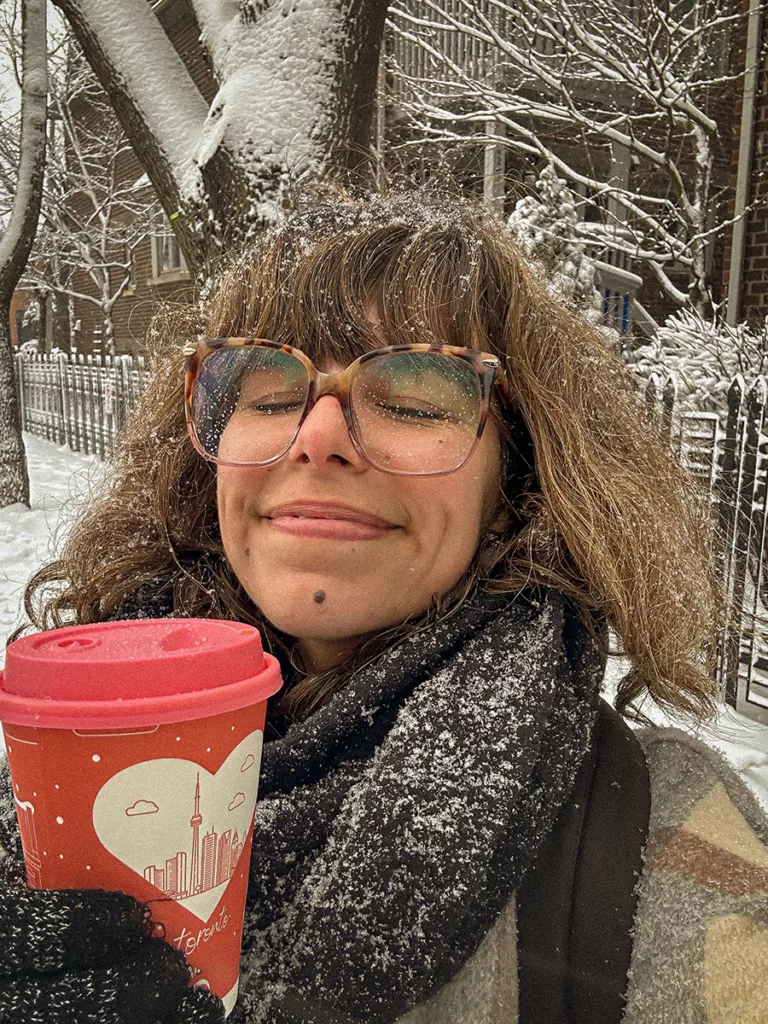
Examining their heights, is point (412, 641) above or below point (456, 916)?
above

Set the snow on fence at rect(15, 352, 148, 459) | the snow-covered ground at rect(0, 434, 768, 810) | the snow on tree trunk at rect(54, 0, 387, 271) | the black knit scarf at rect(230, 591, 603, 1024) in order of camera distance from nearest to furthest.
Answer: the black knit scarf at rect(230, 591, 603, 1024), the snow-covered ground at rect(0, 434, 768, 810), the snow on tree trunk at rect(54, 0, 387, 271), the snow on fence at rect(15, 352, 148, 459)

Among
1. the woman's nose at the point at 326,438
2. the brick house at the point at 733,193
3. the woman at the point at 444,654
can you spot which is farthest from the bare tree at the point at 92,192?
the woman's nose at the point at 326,438

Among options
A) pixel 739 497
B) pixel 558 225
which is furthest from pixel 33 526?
pixel 739 497

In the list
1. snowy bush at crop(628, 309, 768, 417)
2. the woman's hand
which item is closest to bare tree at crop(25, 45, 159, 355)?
snowy bush at crop(628, 309, 768, 417)

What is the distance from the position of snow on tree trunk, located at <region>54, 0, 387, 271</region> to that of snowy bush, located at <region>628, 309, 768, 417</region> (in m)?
2.49

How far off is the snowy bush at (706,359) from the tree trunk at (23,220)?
6.20 m

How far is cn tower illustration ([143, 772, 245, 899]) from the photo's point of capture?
0.87m

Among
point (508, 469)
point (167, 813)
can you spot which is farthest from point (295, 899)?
point (508, 469)

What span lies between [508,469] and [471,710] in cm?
50

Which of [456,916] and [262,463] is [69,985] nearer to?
[456,916]

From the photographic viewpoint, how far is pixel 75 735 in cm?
82

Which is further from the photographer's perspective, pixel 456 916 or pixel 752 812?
pixel 752 812

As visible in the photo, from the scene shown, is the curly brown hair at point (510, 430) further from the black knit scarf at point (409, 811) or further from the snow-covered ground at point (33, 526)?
the snow-covered ground at point (33, 526)

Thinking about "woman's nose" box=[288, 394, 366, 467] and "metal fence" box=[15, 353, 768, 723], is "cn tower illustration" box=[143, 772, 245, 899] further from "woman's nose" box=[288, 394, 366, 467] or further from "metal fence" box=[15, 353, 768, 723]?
"metal fence" box=[15, 353, 768, 723]
